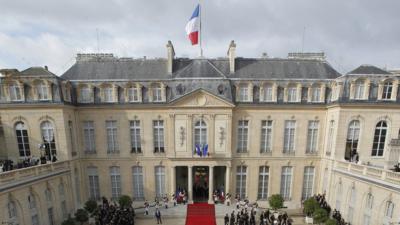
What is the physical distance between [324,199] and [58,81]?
30.2 metres

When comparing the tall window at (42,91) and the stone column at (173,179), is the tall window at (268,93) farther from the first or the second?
the tall window at (42,91)

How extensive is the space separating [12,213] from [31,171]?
3167 millimetres

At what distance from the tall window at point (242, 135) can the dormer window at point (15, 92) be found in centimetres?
2244

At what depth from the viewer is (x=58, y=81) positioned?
20562 millimetres

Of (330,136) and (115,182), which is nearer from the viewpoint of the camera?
(330,136)

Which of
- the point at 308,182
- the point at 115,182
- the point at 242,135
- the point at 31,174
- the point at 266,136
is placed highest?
the point at 242,135

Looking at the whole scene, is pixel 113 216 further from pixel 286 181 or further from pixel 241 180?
pixel 286 181

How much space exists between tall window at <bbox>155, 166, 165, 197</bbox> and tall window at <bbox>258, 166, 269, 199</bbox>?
11097 mm

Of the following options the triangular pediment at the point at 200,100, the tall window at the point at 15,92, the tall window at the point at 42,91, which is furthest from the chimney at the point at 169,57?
the tall window at the point at 15,92

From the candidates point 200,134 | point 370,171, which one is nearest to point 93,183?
point 200,134

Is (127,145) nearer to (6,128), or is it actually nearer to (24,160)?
(24,160)

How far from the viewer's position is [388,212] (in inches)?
615

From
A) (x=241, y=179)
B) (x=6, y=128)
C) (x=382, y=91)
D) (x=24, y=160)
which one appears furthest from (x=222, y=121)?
(x=6, y=128)

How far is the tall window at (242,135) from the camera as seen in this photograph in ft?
74.7
